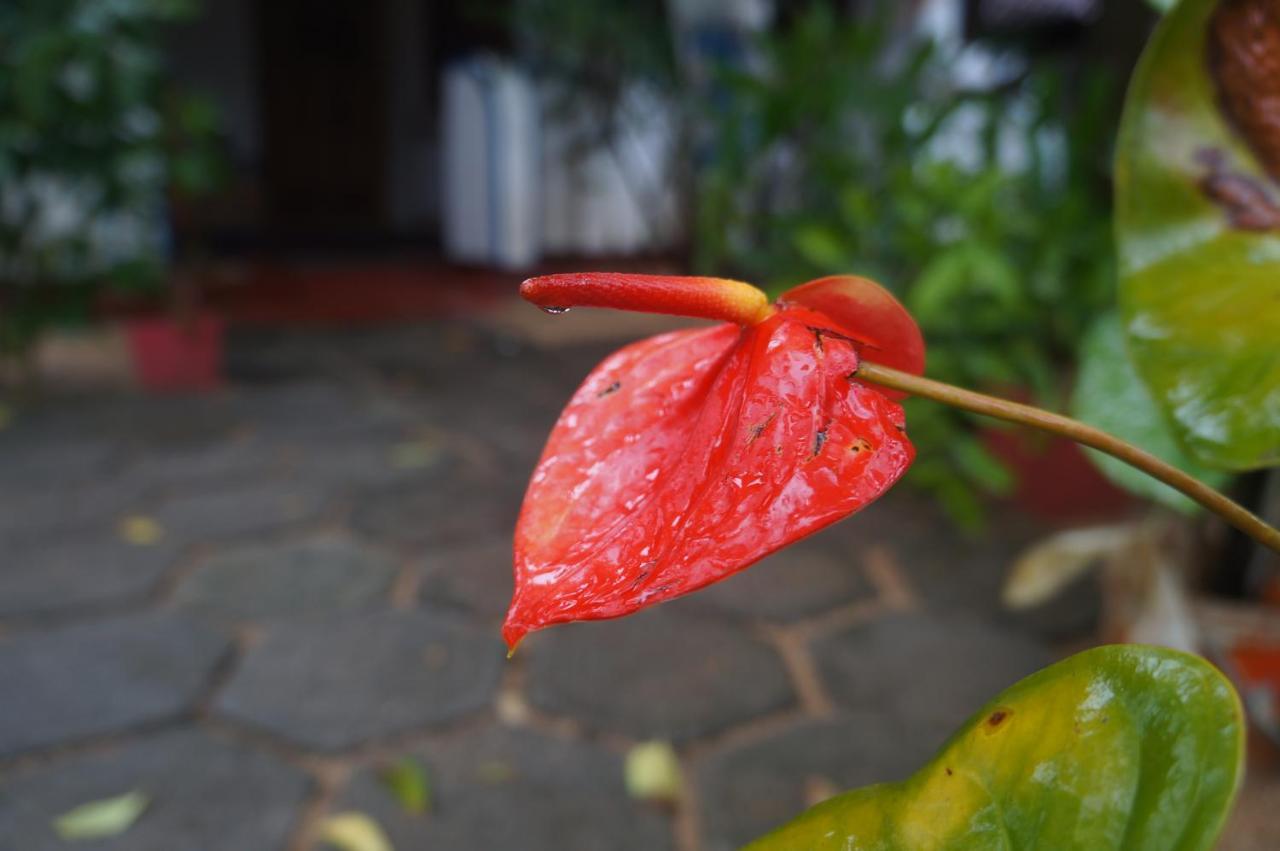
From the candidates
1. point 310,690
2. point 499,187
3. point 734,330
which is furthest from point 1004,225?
point 499,187

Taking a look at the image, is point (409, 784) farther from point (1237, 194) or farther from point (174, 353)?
point (174, 353)

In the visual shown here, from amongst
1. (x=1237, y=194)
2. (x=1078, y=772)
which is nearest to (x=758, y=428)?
(x=1078, y=772)

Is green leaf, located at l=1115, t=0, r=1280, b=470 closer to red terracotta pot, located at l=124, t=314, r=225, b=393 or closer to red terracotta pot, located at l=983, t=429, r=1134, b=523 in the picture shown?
red terracotta pot, located at l=983, t=429, r=1134, b=523

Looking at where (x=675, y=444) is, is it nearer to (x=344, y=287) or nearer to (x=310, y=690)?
(x=310, y=690)

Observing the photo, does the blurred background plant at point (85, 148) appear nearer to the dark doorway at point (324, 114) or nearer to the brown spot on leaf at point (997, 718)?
the brown spot on leaf at point (997, 718)

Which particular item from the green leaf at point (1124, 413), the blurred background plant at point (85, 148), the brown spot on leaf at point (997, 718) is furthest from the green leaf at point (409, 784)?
the blurred background plant at point (85, 148)

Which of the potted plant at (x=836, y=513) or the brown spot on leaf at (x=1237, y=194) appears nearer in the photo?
the potted plant at (x=836, y=513)

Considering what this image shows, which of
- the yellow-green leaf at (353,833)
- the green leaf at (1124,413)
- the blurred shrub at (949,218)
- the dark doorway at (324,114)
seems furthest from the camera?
the dark doorway at (324,114)
